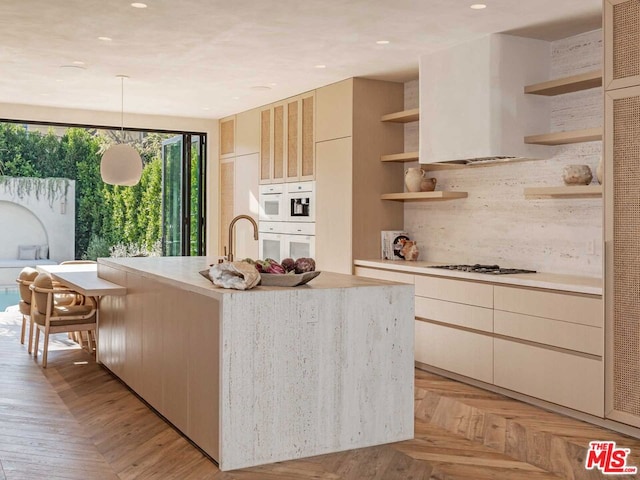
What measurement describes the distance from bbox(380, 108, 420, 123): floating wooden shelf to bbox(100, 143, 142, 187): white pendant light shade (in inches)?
95.7

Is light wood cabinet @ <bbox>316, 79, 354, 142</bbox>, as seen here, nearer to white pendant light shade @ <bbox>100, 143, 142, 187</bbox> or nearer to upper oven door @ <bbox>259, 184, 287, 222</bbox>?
upper oven door @ <bbox>259, 184, 287, 222</bbox>

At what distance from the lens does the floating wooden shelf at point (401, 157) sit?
5998 millimetres

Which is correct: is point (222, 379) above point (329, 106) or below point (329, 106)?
below

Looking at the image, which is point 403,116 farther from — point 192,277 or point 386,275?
point 192,277

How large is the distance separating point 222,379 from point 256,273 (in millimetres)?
516

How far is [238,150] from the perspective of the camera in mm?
8539

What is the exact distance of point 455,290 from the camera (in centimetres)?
514

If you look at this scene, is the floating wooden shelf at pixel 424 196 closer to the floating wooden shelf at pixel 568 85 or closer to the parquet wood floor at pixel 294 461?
the floating wooden shelf at pixel 568 85

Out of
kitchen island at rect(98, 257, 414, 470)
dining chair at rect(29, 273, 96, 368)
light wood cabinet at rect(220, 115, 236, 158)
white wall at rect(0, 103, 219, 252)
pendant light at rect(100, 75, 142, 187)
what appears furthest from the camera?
light wood cabinet at rect(220, 115, 236, 158)

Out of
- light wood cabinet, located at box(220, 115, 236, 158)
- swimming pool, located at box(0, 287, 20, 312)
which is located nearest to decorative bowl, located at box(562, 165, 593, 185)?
light wood cabinet, located at box(220, 115, 236, 158)

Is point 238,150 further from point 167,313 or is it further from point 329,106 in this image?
point 167,313

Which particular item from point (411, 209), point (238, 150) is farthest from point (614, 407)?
point (238, 150)

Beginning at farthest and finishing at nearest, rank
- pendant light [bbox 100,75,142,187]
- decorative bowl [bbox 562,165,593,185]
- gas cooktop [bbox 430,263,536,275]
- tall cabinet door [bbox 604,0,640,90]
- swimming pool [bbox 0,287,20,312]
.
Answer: swimming pool [bbox 0,287,20,312] < pendant light [bbox 100,75,142,187] < gas cooktop [bbox 430,263,536,275] < decorative bowl [bbox 562,165,593,185] < tall cabinet door [bbox 604,0,640,90]

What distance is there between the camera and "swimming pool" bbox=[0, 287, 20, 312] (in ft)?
37.4
